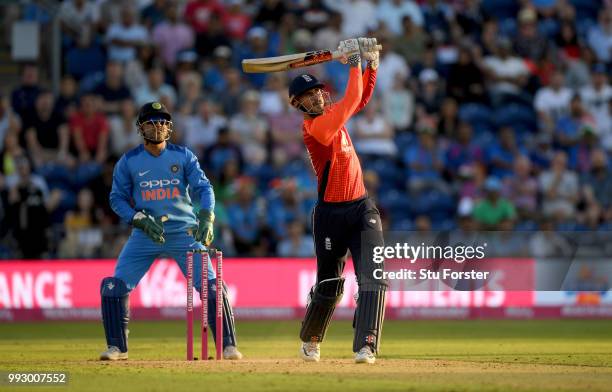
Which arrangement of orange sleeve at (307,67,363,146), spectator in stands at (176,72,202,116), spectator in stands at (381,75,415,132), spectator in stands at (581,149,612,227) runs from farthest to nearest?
spectator in stands at (381,75,415,132)
spectator in stands at (176,72,202,116)
spectator in stands at (581,149,612,227)
orange sleeve at (307,67,363,146)

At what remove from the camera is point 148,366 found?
1034 centimetres

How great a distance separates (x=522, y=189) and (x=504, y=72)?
2840mm

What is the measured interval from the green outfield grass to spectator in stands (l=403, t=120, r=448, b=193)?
9.81 ft

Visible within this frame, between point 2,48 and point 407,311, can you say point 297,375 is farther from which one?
point 2,48

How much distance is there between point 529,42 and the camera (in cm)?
2219

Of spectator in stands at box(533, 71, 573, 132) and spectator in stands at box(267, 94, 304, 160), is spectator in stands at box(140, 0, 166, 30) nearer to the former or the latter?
spectator in stands at box(267, 94, 304, 160)

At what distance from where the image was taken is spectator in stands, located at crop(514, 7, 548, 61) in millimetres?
22125

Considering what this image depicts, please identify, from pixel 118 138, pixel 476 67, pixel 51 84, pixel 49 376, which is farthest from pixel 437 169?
Result: pixel 49 376

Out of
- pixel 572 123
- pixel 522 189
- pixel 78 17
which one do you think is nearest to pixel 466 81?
pixel 572 123

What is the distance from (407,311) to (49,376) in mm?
8885

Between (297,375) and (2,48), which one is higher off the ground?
(2,48)

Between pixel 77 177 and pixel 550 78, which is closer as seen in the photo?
pixel 77 177

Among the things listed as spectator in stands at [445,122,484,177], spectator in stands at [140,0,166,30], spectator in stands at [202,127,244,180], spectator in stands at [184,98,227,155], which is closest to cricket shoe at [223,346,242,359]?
spectator in stands at [202,127,244,180]

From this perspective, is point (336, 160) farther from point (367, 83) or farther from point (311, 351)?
point (311, 351)
